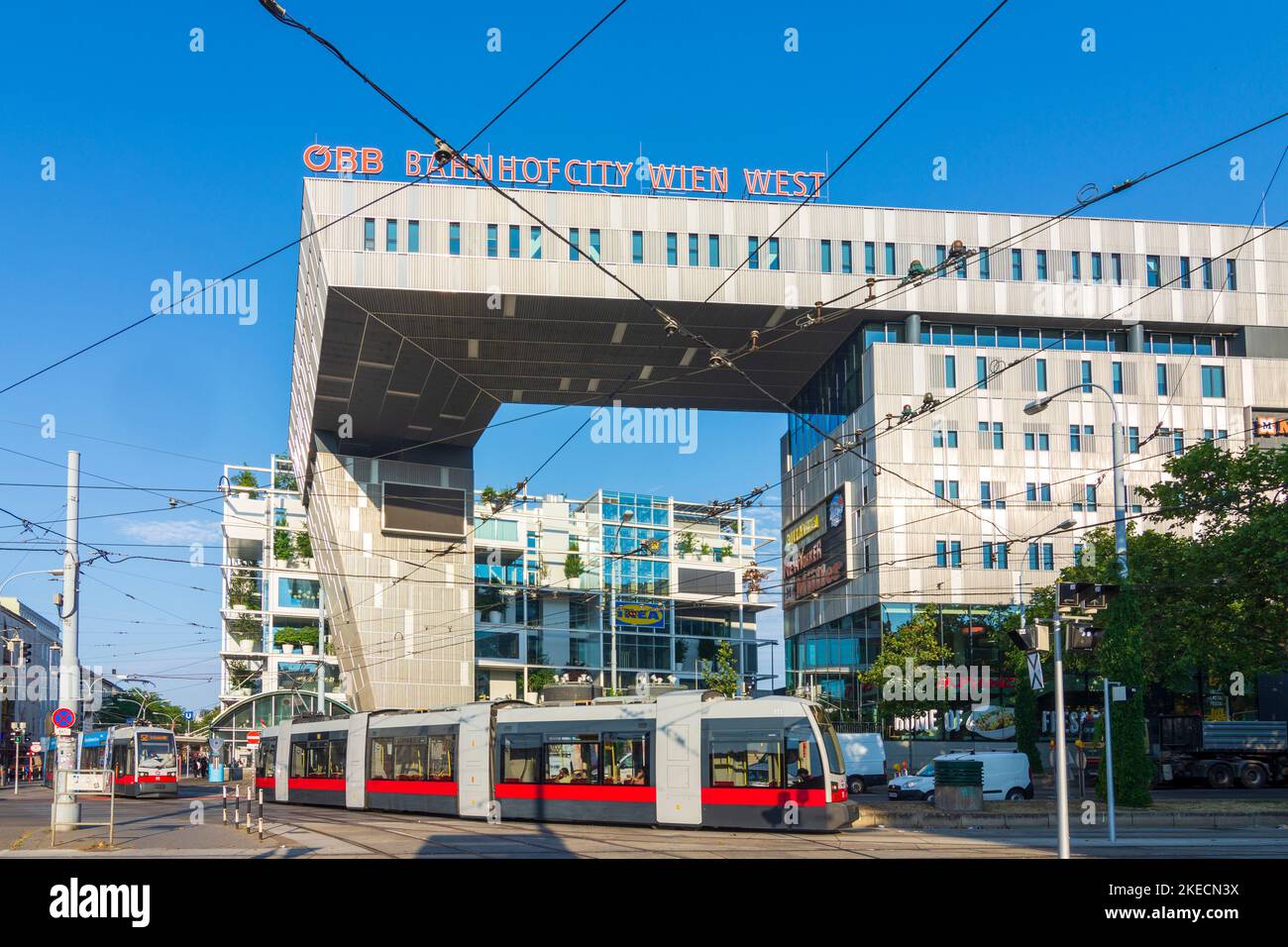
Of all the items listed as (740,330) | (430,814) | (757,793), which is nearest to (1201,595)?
(757,793)

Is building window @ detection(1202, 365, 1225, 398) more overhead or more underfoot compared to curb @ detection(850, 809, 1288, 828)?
more overhead

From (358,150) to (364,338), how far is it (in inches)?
321

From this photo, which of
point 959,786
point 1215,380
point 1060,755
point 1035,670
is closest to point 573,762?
point 959,786

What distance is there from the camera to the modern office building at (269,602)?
89.4 metres

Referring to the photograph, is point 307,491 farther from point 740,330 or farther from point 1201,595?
point 1201,595

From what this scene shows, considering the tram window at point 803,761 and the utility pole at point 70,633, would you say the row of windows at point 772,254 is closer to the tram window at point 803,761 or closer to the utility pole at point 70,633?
the utility pole at point 70,633

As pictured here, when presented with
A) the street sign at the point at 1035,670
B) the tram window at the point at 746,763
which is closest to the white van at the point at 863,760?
the tram window at the point at 746,763

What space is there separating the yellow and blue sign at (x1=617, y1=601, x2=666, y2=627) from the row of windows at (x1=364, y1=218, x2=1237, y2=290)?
127ft

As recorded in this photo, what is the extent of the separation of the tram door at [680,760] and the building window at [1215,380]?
45907 millimetres

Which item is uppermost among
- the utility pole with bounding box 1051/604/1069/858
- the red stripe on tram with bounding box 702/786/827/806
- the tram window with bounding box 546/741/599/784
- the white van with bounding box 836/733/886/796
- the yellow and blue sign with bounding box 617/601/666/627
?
the yellow and blue sign with bounding box 617/601/666/627

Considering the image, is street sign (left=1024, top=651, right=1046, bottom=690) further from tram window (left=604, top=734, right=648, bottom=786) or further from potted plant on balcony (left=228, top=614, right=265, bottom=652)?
potted plant on balcony (left=228, top=614, right=265, bottom=652)

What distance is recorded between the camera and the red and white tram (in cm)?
2541

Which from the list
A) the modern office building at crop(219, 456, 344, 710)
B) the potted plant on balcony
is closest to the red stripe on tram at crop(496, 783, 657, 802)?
the modern office building at crop(219, 456, 344, 710)

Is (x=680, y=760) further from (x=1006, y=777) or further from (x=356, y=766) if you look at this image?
(x=1006, y=777)
